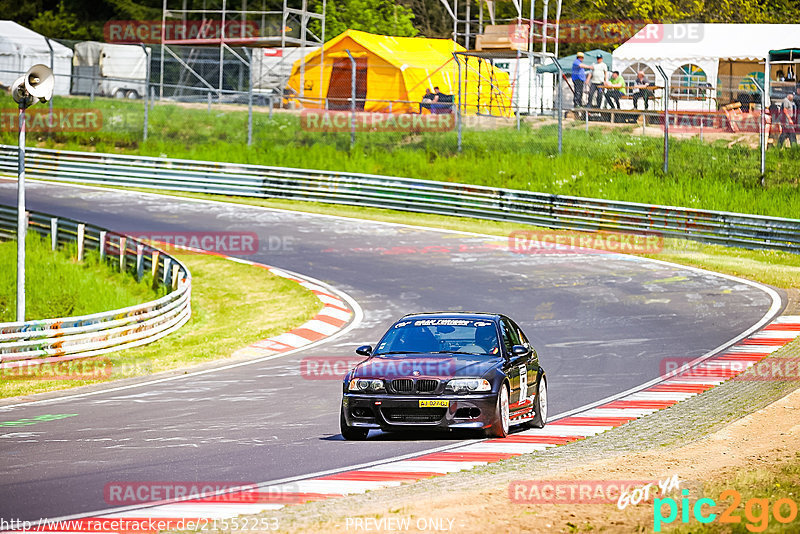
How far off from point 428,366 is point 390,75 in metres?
33.9

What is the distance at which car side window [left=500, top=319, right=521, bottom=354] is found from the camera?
1202 cm

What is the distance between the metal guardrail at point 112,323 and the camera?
17.5 metres

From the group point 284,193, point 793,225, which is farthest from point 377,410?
point 284,193

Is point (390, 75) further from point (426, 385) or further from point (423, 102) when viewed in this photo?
point (426, 385)

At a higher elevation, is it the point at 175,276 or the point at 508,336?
the point at 508,336

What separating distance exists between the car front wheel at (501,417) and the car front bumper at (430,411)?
0.25 ft

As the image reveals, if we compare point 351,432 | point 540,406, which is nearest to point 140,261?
point 540,406

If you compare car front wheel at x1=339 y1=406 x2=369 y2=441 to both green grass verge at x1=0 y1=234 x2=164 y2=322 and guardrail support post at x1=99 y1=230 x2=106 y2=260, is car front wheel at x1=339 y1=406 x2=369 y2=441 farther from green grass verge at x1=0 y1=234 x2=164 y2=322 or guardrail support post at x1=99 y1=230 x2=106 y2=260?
guardrail support post at x1=99 y1=230 x2=106 y2=260

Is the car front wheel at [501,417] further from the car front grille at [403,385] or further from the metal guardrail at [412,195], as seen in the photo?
the metal guardrail at [412,195]

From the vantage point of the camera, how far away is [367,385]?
36.2 feet

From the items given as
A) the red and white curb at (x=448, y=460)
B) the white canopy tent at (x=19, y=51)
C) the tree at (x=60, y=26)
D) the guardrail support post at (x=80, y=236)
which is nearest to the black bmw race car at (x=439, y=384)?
the red and white curb at (x=448, y=460)

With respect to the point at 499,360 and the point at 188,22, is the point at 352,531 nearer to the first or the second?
the point at 499,360

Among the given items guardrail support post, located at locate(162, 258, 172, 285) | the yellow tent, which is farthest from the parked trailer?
guardrail support post, located at locate(162, 258, 172, 285)

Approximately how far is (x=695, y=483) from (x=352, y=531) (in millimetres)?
2881
